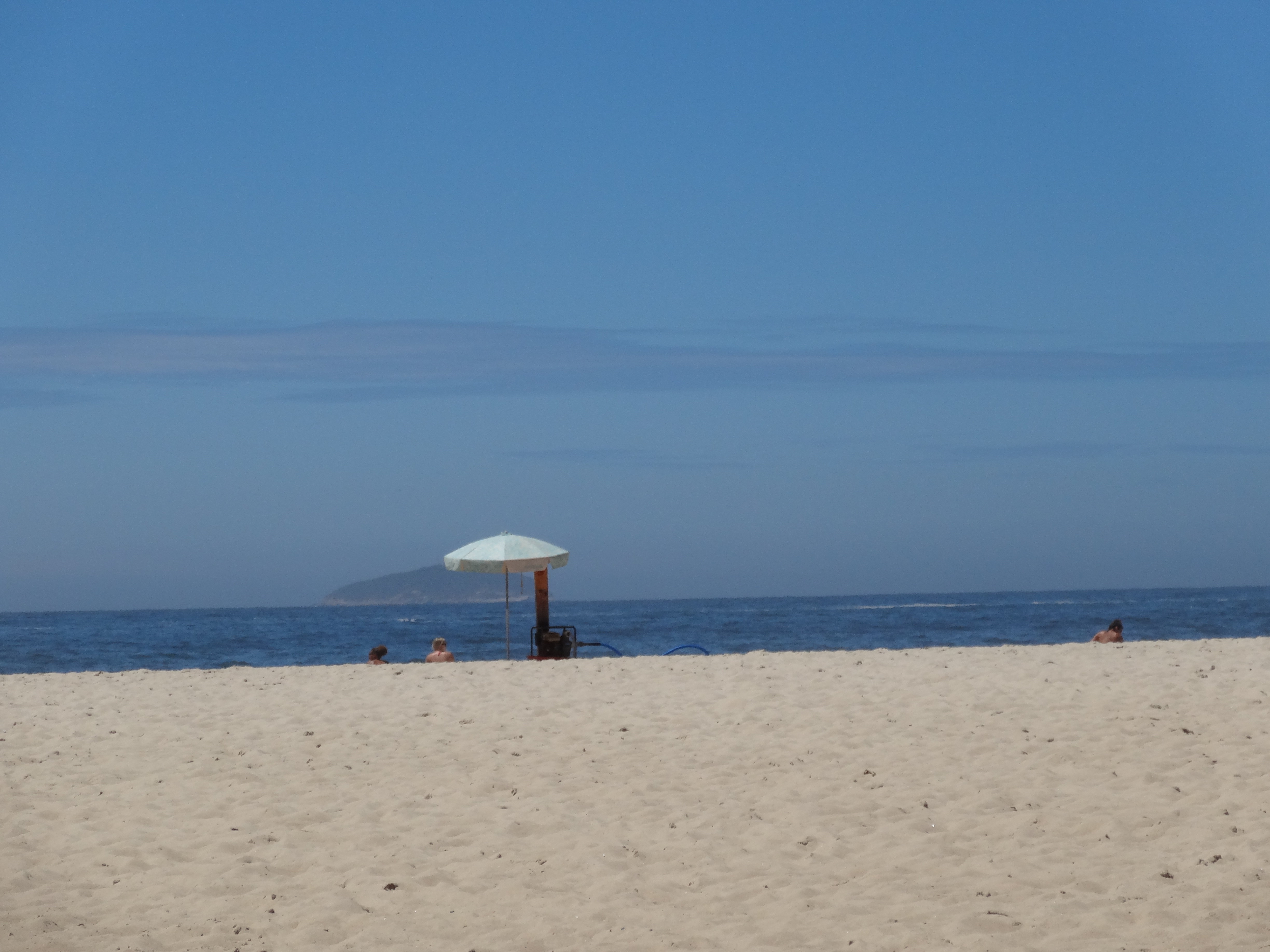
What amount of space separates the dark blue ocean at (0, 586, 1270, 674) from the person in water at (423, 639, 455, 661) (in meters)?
2.03

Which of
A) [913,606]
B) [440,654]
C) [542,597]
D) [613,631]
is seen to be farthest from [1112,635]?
[913,606]

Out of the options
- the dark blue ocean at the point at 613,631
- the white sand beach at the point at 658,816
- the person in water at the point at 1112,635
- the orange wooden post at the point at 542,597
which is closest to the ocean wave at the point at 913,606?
the dark blue ocean at the point at 613,631

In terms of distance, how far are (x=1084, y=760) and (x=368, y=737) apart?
5.58 meters

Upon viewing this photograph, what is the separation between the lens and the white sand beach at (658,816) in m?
6.50

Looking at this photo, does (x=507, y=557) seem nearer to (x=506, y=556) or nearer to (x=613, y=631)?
(x=506, y=556)

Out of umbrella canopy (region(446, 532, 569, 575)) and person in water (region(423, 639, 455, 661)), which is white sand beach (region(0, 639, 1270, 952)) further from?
umbrella canopy (region(446, 532, 569, 575))

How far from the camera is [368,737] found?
10172 millimetres

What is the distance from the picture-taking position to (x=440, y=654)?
16375 millimetres

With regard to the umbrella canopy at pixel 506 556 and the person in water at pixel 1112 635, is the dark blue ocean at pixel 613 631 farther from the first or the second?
the person in water at pixel 1112 635

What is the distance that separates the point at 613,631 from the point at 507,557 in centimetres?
3957

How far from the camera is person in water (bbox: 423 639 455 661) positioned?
53.1 ft

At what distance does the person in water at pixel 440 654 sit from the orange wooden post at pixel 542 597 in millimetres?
2058

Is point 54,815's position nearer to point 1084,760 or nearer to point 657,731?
point 657,731

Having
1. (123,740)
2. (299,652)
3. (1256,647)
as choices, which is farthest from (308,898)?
(299,652)
